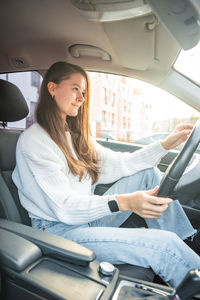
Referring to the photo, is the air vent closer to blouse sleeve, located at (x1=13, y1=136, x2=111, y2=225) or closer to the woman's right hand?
blouse sleeve, located at (x1=13, y1=136, x2=111, y2=225)

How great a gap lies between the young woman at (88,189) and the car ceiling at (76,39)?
0.18 metres

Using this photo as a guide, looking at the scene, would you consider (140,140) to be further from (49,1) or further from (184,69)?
(49,1)

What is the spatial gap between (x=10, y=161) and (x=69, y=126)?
0.41m

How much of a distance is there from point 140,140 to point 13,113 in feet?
3.45

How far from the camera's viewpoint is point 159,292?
0.78 meters

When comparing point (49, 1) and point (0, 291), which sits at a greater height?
point (49, 1)

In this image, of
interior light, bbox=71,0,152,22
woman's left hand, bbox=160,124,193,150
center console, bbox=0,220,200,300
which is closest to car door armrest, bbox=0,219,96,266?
center console, bbox=0,220,200,300

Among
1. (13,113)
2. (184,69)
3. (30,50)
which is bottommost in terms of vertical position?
(13,113)

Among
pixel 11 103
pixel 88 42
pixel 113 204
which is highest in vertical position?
pixel 88 42

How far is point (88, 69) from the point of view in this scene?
1.72 meters

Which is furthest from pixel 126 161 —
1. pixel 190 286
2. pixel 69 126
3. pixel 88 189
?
pixel 190 286

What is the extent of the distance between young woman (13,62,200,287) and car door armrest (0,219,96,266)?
111 millimetres

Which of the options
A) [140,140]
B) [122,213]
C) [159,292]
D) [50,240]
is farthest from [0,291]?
[140,140]

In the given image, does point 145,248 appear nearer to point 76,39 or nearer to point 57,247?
point 57,247
